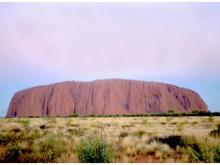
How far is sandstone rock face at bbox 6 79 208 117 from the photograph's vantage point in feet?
179

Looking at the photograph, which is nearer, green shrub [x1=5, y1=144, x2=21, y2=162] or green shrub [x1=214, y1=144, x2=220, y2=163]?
green shrub [x1=214, y1=144, x2=220, y2=163]

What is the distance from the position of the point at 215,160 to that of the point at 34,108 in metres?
52.2

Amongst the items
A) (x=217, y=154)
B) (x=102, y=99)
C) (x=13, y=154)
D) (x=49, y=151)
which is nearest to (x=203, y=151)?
(x=217, y=154)

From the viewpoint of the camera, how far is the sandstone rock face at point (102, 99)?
54531 mm

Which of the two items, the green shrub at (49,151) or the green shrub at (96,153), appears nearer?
the green shrub at (96,153)

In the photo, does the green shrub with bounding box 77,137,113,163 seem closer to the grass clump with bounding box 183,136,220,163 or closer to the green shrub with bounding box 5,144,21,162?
the green shrub with bounding box 5,144,21,162

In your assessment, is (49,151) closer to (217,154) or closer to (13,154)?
(13,154)

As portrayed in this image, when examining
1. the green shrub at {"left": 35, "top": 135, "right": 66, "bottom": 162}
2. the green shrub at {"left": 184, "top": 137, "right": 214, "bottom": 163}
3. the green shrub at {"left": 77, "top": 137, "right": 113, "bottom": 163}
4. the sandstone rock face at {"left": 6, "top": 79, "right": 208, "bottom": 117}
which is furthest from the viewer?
the sandstone rock face at {"left": 6, "top": 79, "right": 208, "bottom": 117}

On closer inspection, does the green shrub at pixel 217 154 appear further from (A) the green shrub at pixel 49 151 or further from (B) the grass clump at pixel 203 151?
(A) the green shrub at pixel 49 151

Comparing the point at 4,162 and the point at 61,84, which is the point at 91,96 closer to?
the point at 61,84

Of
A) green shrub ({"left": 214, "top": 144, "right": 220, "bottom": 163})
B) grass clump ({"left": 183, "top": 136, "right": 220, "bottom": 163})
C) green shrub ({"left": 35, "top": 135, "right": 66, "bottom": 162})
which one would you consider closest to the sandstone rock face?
green shrub ({"left": 35, "top": 135, "right": 66, "bottom": 162})

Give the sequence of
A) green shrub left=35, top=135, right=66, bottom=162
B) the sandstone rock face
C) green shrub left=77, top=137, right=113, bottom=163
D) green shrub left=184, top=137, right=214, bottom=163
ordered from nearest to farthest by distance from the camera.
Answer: green shrub left=77, top=137, right=113, bottom=163 → green shrub left=184, top=137, right=214, bottom=163 → green shrub left=35, top=135, right=66, bottom=162 → the sandstone rock face

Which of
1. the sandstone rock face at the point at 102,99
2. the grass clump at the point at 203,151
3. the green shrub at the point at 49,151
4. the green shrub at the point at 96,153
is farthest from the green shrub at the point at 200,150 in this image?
the sandstone rock face at the point at 102,99

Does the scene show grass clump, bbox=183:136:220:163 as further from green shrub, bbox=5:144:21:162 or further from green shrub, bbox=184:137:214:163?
green shrub, bbox=5:144:21:162
